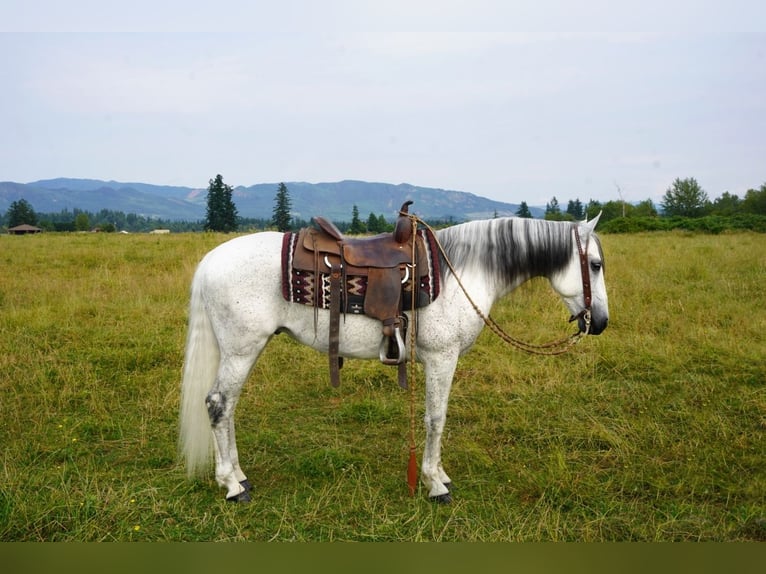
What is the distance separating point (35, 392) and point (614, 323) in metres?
7.21

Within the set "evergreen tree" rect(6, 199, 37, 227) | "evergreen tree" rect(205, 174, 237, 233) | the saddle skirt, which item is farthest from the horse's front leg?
"evergreen tree" rect(6, 199, 37, 227)

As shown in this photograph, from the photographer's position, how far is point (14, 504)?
3.19 m

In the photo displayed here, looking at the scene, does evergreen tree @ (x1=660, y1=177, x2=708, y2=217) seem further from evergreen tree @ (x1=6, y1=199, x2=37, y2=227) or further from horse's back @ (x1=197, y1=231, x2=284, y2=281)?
evergreen tree @ (x1=6, y1=199, x2=37, y2=227)

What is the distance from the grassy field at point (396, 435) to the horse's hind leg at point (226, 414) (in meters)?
0.14

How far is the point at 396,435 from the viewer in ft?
15.4

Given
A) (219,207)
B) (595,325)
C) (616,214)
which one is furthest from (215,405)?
(616,214)

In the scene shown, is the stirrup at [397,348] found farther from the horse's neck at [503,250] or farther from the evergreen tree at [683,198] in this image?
the evergreen tree at [683,198]

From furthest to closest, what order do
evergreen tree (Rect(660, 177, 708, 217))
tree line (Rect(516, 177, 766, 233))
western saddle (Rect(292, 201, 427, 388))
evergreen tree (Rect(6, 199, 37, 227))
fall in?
evergreen tree (Rect(6, 199, 37, 227)) < evergreen tree (Rect(660, 177, 708, 217)) < tree line (Rect(516, 177, 766, 233)) < western saddle (Rect(292, 201, 427, 388))

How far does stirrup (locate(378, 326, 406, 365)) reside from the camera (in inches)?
134

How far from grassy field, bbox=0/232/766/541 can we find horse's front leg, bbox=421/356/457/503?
0.41ft

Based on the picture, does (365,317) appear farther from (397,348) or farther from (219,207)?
(219,207)

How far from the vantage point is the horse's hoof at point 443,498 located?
11.8ft

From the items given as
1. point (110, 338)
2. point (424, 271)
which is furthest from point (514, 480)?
point (110, 338)

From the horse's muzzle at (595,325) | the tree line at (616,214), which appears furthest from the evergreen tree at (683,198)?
the horse's muzzle at (595,325)
